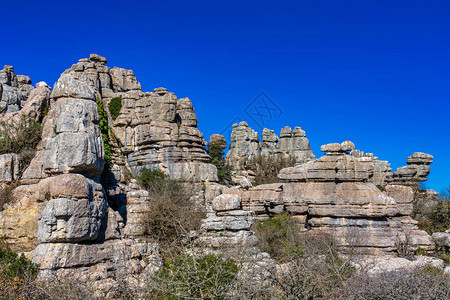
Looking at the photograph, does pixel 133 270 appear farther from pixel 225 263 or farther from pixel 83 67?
pixel 83 67

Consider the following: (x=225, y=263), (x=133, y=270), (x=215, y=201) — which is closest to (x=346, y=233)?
(x=215, y=201)

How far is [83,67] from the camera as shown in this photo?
110ft

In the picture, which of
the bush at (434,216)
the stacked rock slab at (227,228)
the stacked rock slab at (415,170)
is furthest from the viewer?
the stacked rock slab at (415,170)

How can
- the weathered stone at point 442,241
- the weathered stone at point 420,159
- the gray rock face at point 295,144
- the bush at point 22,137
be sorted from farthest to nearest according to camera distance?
the gray rock face at point 295,144 → the weathered stone at point 420,159 → the weathered stone at point 442,241 → the bush at point 22,137

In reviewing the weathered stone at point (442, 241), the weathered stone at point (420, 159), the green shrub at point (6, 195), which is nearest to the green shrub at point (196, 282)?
the green shrub at point (6, 195)

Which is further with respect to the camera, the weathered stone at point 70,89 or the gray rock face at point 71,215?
the weathered stone at point 70,89

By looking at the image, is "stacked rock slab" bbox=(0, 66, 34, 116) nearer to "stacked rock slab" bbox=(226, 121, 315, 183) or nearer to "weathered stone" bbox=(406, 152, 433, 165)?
"stacked rock slab" bbox=(226, 121, 315, 183)

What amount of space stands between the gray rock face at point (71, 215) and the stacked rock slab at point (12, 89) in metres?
19.8

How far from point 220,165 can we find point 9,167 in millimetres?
22788

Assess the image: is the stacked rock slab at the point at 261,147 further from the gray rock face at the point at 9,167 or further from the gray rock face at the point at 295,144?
the gray rock face at the point at 9,167

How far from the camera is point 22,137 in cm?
1334

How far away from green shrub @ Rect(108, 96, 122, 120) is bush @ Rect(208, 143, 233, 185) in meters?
10.0

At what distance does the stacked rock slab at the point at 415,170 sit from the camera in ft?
98.1

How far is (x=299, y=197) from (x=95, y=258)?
9132 millimetres
